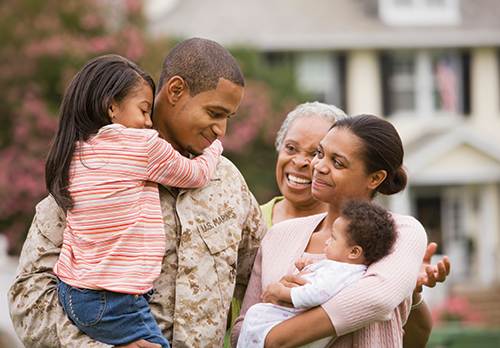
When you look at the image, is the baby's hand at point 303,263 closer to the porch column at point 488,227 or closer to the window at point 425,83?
the window at point 425,83

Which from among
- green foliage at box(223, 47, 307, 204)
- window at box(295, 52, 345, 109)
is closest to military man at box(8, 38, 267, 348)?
green foliage at box(223, 47, 307, 204)

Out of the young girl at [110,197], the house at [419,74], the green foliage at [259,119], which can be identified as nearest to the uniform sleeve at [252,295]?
the young girl at [110,197]

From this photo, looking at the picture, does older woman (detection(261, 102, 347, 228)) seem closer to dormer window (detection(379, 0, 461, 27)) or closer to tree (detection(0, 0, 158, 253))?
tree (detection(0, 0, 158, 253))

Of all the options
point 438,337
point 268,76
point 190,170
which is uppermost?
point 190,170

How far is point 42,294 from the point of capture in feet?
8.32

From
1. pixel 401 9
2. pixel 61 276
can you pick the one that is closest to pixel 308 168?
pixel 61 276

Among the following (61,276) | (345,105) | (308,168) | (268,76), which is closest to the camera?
(61,276)

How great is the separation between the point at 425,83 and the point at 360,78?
1867 millimetres

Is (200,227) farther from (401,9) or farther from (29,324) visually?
(401,9)

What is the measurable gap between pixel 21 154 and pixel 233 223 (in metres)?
10.7

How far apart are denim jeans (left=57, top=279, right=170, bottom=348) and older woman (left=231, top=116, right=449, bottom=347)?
1.79ft

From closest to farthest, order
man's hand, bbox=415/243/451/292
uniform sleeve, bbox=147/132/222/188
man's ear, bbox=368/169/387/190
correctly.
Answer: uniform sleeve, bbox=147/132/222/188 < man's ear, bbox=368/169/387/190 < man's hand, bbox=415/243/451/292

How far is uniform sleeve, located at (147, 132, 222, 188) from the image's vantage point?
8.28ft

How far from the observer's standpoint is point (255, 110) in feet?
46.0
